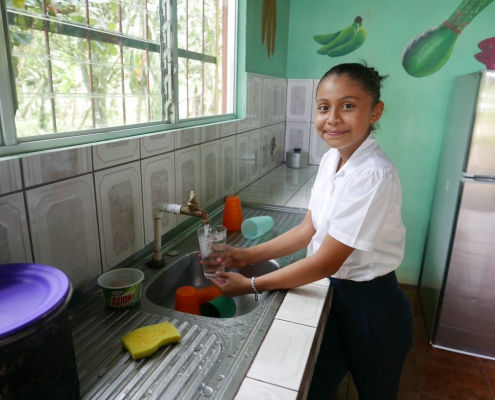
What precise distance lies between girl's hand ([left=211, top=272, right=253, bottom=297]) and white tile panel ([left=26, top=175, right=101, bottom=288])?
1.08 ft

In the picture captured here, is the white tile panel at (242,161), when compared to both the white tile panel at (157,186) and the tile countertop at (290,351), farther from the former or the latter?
the tile countertop at (290,351)

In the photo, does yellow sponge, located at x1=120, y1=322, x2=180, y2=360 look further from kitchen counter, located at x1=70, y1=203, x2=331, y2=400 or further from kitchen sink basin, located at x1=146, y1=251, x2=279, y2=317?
kitchen sink basin, located at x1=146, y1=251, x2=279, y2=317

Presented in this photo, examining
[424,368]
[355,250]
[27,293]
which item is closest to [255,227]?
[355,250]

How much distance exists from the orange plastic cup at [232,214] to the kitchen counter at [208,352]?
532mm

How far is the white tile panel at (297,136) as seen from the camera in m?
2.84

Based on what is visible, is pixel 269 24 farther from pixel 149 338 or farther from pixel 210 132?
pixel 149 338

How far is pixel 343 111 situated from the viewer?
958 millimetres

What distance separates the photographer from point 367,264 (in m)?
1.00

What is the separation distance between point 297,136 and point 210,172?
142 centimetres

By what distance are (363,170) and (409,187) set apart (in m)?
2.15

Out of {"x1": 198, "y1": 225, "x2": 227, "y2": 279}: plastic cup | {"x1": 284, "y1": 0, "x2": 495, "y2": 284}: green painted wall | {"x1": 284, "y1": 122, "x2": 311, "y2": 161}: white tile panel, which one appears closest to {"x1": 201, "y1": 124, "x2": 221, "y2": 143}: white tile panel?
{"x1": 198, "y1": 225, "x2": 227, "y2": 279}: plastic cup

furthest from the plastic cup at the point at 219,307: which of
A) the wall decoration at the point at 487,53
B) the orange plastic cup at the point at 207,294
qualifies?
the wall decoration at the point at 487,53

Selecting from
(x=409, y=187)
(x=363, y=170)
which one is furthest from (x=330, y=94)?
(x=409, y=187)

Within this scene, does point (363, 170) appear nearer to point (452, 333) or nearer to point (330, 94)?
point (330, 94)
